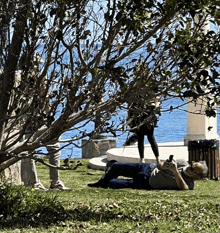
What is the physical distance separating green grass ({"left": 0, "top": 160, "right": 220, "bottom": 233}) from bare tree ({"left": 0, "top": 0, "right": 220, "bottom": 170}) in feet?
2.72

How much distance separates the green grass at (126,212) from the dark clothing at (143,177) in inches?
8.7

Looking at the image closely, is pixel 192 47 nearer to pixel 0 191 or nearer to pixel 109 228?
pixel 109 228

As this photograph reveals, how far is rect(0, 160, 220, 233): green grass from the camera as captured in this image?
5.80 metres

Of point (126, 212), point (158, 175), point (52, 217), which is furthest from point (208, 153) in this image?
point (52, 217)

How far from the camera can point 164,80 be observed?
17.7 feet

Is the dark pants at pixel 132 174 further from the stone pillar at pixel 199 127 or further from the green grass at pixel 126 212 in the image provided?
the stone pillar at pixel 199 127

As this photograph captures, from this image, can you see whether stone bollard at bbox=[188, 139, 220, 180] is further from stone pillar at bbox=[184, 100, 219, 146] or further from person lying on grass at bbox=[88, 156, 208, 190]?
stone pillar at bbox=[184, 100, 219, 146]

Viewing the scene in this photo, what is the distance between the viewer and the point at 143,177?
911 centimetres

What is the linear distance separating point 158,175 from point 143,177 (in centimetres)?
28

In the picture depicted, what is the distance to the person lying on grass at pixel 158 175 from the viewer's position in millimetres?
8656

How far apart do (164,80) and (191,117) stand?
1162cm

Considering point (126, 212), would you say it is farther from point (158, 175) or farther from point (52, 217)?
point (158, 175)

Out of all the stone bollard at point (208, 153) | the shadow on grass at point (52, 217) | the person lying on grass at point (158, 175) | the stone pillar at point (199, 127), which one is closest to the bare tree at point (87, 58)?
the shadow on grass at point (52, 217)

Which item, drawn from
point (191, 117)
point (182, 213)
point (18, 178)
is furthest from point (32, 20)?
point (191, 117)
